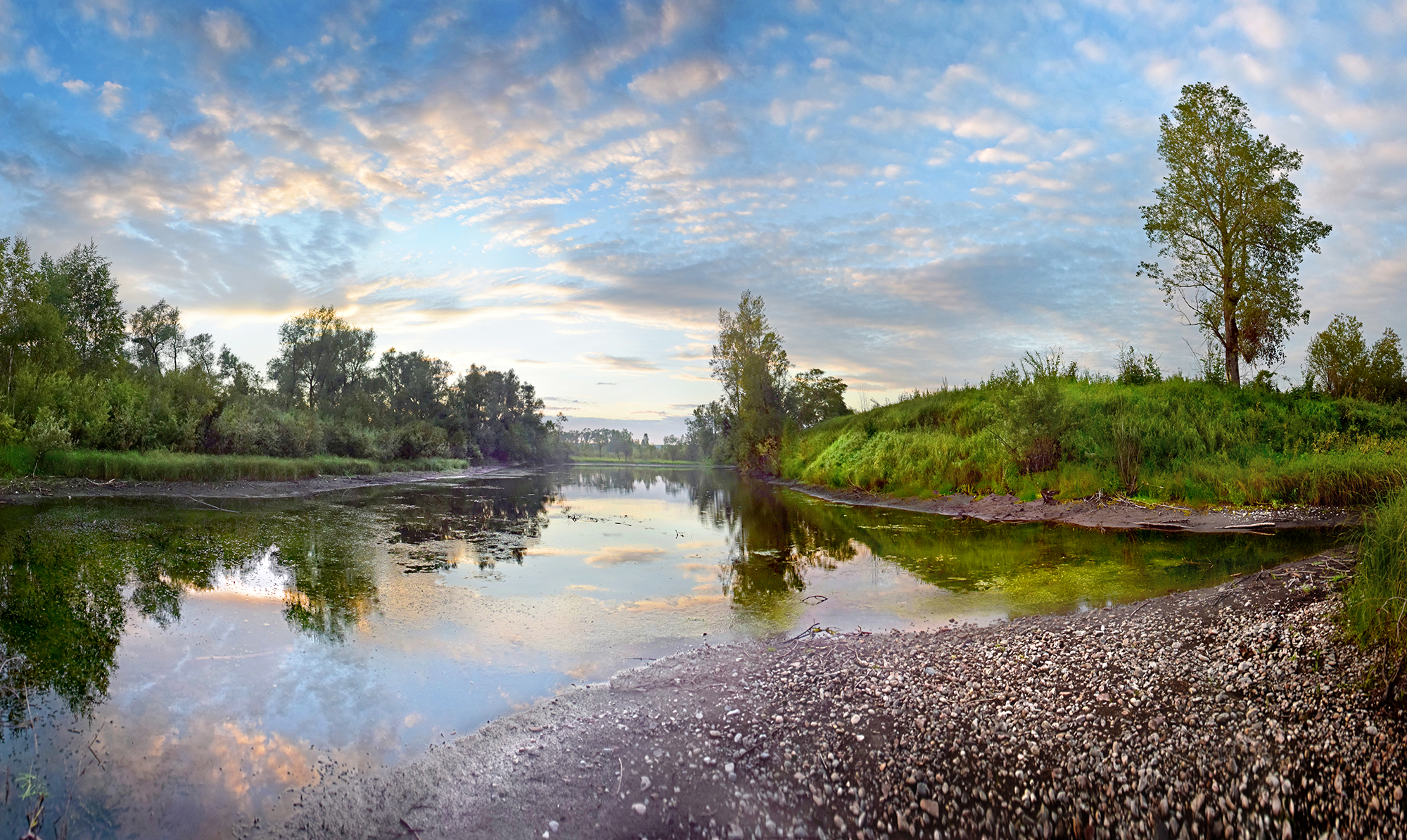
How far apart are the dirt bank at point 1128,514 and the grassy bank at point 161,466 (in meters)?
24.2

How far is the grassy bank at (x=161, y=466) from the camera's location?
18.9m

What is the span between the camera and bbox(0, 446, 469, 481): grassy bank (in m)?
18.9

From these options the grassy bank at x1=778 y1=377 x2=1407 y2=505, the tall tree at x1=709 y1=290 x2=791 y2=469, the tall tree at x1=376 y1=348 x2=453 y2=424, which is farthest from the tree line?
the tall tree at x1=376 y1=348 x2=453 y2=424

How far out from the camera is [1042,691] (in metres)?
4.60

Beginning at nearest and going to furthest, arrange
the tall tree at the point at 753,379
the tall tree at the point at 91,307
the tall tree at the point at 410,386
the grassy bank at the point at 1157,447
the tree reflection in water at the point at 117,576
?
1. the tree reflection in water at the point at 117,576
2. the grassy bank at the point at 1157,447
3. the tall tree at the point at 91,307
4. the tall tree at the point at 753,379
5. the tall tree at the point at 410,386

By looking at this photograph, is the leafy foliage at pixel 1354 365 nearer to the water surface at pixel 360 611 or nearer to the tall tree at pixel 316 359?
the water surface at pixel 360 611

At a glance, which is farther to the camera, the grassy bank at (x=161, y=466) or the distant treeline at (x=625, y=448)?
the distant treeline at (x=625, y=448)

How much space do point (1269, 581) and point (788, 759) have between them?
19.7 ft

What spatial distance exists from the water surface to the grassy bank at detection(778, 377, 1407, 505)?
3.61 m

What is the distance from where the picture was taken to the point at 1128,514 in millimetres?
14359

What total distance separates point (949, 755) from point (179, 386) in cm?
3305

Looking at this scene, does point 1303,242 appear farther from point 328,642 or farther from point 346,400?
point 346,400

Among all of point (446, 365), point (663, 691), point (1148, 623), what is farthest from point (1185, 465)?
point (446, 365)

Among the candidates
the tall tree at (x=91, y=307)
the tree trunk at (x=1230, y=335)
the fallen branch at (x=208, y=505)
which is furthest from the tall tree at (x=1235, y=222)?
the tall tree at (x=91, y=307)
